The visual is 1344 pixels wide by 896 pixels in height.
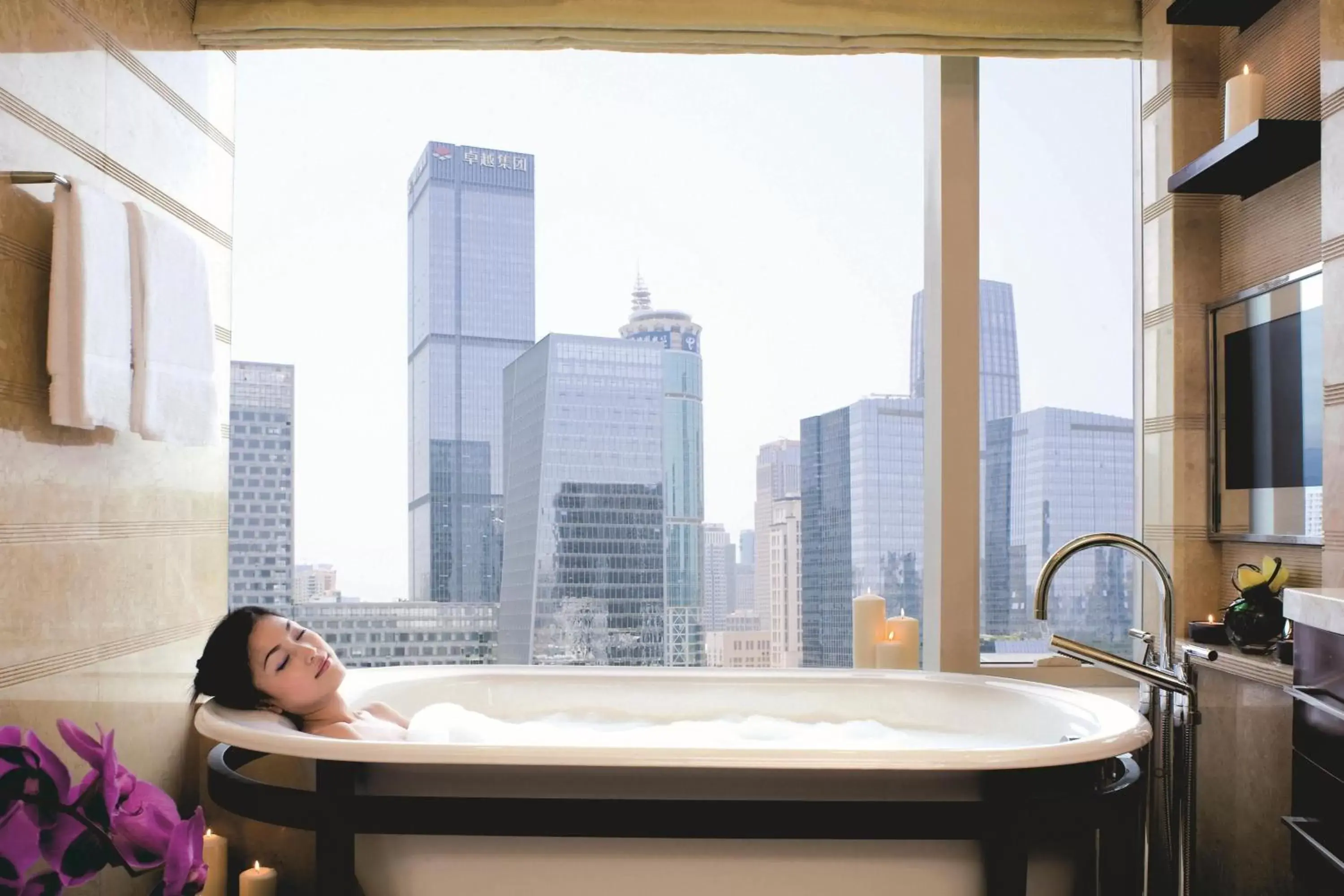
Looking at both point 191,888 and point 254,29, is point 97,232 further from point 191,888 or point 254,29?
point 191,888

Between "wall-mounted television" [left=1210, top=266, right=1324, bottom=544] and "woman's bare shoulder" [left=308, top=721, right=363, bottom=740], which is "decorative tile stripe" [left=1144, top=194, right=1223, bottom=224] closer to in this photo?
"wall-mounted television" [left=1210, top=266, right=1324, bottom=544]

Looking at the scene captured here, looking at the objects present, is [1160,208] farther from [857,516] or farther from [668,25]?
[668,25]

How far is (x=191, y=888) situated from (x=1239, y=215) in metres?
2.62

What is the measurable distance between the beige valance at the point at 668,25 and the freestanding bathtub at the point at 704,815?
175cm

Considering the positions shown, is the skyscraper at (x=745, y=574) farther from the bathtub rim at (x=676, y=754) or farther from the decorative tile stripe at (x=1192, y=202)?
the decorative tile stripe at (x=1192, y=202)

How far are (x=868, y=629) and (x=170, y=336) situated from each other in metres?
1.83

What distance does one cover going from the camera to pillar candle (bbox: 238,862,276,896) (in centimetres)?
239

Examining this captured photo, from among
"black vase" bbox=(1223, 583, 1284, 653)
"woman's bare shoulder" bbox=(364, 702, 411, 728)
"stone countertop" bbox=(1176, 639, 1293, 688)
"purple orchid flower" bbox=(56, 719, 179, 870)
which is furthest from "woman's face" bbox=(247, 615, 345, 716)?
"black vase" bbox=(1223, 583, 1284, 653)

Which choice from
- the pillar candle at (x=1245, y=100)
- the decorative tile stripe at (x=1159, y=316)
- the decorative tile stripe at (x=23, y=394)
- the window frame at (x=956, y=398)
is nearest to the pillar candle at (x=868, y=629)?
the window frame at (x=956, y=398)

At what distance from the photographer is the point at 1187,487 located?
2545 millimetres

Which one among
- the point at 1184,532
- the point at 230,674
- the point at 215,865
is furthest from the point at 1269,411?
the point at 215,865

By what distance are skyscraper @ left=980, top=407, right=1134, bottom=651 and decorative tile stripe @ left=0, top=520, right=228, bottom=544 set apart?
2.10m

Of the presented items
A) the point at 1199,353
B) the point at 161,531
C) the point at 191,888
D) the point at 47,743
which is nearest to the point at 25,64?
the point at 161,531

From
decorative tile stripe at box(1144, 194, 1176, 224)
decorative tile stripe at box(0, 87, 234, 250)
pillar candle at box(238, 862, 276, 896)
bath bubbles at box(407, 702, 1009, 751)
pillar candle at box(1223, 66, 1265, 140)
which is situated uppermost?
pillar candle at box(1223, 66, 1265, 140)
